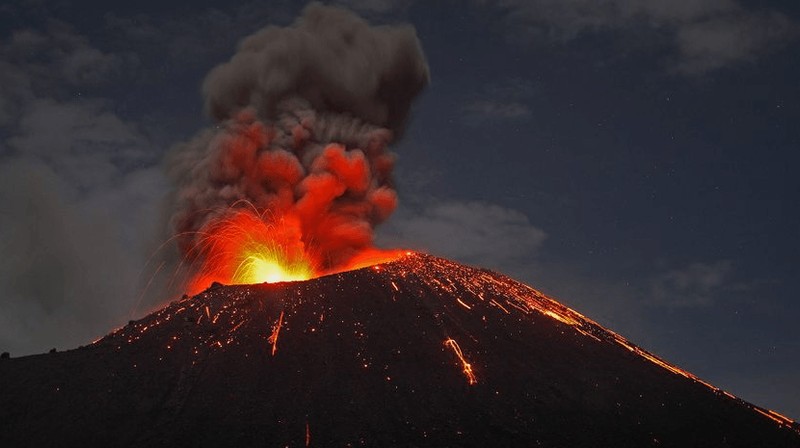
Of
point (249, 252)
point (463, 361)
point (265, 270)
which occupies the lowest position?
point (463, 361)

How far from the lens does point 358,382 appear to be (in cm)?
2200

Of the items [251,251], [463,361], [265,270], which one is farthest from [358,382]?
[251,251]

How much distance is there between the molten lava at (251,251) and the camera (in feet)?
113

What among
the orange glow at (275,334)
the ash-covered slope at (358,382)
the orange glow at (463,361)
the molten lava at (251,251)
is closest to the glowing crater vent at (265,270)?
the molten lava at (251,251)

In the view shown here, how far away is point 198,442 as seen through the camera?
742 inches

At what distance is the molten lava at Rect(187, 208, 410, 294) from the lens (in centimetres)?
3438

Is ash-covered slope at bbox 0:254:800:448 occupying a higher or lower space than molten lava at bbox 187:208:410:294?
lower

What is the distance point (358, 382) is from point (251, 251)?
48.6ft

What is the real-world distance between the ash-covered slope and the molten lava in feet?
22.0

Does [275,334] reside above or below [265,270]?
below

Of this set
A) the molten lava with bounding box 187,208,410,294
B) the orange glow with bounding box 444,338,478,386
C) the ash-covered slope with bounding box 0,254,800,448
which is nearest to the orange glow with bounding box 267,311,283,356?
the ash-covered slope with bounding box 0,254,800,448

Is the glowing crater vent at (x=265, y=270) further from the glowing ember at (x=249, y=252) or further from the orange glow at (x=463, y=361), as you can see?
the orange glow at (x=463, y=361)

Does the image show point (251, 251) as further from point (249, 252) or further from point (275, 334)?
point (275, 334)

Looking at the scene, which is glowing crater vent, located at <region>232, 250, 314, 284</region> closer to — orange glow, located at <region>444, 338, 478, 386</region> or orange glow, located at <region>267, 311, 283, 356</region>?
orange glow, located at <region>267, 311, 283, 356</region>
